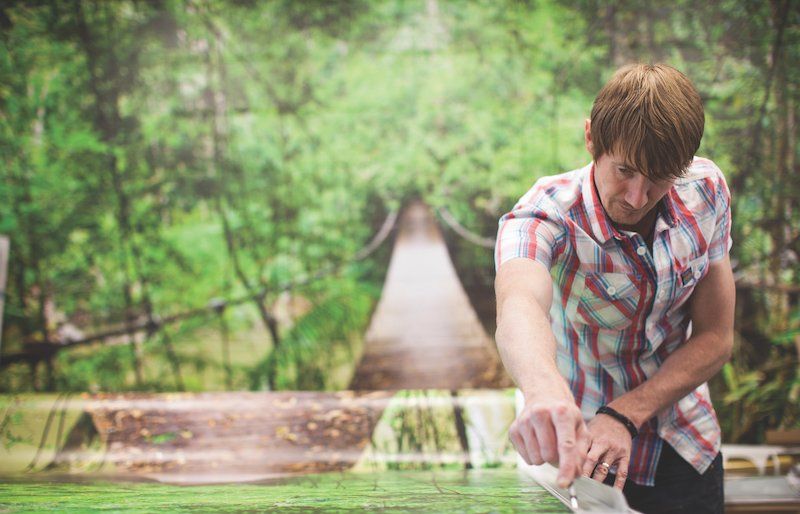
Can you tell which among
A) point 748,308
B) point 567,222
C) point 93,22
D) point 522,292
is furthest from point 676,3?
point 93,22

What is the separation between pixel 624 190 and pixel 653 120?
0.13 meters

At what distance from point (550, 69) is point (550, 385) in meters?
2.41

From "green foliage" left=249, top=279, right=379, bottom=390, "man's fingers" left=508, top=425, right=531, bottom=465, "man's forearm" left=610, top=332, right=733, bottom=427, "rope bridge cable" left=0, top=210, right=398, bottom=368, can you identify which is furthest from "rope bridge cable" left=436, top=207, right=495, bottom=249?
"man's fingers" left=508, top=425, right=531, bottom=465

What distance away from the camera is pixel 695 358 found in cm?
112

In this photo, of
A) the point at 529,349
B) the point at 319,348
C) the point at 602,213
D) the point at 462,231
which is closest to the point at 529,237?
the point at 602,213

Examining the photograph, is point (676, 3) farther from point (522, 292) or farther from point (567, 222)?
point (522, 292)

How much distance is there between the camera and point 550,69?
290cm

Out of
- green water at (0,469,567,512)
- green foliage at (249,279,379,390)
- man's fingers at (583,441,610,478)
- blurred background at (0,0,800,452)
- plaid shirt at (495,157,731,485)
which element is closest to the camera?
green water at (0,469,567,512)

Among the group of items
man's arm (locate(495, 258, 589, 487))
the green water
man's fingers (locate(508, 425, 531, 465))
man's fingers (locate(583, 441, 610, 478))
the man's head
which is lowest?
the green water

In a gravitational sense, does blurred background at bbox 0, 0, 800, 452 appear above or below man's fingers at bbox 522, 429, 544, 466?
above

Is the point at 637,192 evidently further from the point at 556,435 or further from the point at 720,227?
the point at 556,435

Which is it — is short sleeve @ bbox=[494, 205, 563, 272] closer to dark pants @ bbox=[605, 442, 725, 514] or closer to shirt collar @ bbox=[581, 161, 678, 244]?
shirt collar @ bbox=[581, 161, 678, 244]

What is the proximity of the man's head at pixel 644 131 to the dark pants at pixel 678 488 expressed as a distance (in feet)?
1.93

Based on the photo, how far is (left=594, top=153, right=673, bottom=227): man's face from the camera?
98 centimetres
